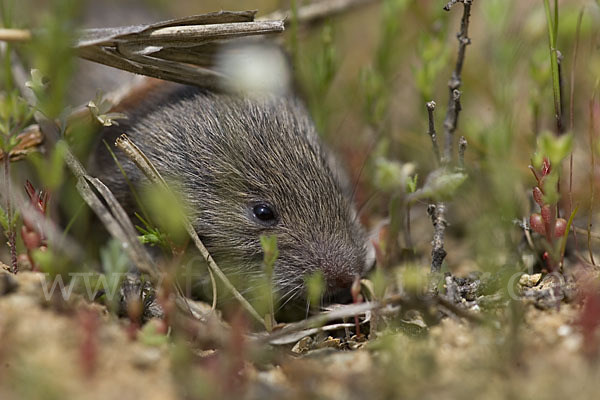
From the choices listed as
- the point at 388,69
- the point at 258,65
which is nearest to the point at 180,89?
the point at 258,65

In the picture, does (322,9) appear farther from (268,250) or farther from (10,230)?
(10,230)

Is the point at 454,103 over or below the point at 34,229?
over

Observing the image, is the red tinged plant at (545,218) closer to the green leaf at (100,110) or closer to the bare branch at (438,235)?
the bare branch at (438,235)

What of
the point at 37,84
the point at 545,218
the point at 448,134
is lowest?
the point at 545,218

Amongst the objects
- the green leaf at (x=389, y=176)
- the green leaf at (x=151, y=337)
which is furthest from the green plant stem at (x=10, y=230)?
the green leaf at (x=389, y=176)

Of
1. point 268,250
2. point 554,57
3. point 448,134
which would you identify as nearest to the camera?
point 268,250

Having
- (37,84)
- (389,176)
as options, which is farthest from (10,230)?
(389,176)

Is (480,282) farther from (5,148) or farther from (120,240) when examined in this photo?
(5,148)
